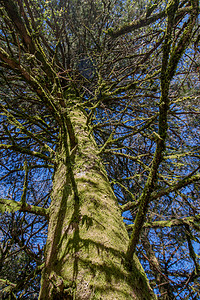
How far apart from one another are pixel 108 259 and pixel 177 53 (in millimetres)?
966

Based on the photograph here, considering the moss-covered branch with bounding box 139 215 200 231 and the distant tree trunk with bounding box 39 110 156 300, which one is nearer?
the distant tree trunk with bounding box 39 110 156 300

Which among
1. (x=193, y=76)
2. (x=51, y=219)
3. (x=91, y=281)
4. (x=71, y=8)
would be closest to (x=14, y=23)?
(x=71, y=8)

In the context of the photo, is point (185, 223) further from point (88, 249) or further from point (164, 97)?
point (164, 97)

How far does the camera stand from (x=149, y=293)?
Answer: 96cm

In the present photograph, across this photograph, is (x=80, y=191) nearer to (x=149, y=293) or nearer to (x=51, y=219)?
(x=51, y=219)

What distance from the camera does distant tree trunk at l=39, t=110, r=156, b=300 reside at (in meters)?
0.83

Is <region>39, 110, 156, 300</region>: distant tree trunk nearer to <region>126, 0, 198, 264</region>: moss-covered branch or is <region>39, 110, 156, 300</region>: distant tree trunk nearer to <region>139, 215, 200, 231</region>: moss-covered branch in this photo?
<region>126, 0, 198, 264</region>: moss-covered branch

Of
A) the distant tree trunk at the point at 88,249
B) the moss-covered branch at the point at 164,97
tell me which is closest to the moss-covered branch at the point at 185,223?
the distant tree trunk at the point at 88,249

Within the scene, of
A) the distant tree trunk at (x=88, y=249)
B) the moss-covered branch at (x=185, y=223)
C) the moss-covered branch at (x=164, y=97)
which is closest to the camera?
the moss-covered branch at (x=164, y=97)

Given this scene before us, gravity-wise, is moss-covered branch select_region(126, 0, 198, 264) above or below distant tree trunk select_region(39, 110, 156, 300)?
above

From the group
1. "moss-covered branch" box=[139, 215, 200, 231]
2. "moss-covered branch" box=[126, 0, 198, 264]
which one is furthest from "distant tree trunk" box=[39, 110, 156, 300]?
"moss-covered branch" box=[139, 215, 200, 231]

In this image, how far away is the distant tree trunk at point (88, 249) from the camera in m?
0.83

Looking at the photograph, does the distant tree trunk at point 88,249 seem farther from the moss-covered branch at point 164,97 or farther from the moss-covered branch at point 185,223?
the moss-covered branch at point 185,223

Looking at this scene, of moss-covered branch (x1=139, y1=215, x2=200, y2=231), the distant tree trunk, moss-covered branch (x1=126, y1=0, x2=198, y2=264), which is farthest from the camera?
moss-covered branch (x1=139, y1=215, x2=200, y2=231)
